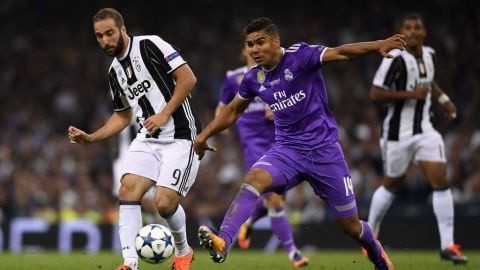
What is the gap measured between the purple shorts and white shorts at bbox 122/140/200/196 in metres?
0.82

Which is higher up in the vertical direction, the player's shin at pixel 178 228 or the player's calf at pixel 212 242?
the player's calf at pixel 212 242

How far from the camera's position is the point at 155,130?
7969mm

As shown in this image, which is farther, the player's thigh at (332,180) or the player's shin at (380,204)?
the player's shin at (380,204)

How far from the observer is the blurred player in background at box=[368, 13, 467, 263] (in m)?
10.7

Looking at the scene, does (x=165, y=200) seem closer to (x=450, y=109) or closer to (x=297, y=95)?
(x=297, y=95)

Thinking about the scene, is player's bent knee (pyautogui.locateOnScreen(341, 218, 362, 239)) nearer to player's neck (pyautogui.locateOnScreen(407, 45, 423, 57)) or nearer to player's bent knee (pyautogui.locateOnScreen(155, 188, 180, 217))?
player's bent knee (pyautogui.locateOnScreen(155, 188, 180, 217))

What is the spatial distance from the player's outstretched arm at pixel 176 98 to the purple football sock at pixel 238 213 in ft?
3.25

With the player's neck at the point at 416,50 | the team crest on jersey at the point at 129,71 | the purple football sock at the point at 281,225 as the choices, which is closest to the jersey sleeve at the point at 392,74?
the player's neck at the point at 416,50

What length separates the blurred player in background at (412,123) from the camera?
35.1 feet

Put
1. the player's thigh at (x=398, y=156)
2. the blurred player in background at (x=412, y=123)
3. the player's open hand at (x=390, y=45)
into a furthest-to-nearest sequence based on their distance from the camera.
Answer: the player's thigh at (x=398, y=156) < the blurred player in background at (x=412, y=123) < the player's open hand at (x=390, y=45)

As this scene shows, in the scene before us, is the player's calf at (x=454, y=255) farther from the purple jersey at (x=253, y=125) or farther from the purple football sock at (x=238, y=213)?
the purple football sock at (x=238, y=213)

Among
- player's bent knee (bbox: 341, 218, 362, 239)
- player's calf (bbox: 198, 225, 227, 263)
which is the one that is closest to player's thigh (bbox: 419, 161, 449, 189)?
player's bent knee (bbox: 341, 218, 362, 239)

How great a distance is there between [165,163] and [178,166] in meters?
0.12

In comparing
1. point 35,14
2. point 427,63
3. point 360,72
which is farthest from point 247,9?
point 427,63
